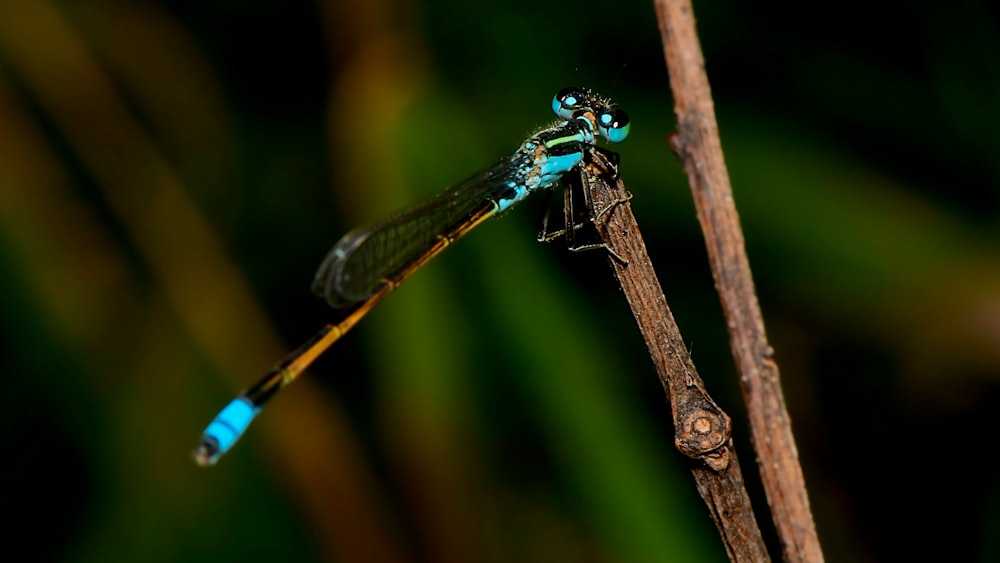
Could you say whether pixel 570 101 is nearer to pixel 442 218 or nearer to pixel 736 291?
pixel 442 218

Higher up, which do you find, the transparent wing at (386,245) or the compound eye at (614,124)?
the transparent wing at (386,245)

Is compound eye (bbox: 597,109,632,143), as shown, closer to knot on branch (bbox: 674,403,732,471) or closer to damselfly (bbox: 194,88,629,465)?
damselfly (bbox: 194,88,629,465)

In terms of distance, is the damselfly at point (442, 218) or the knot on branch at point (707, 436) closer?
the knot on branch at point (707, 436)

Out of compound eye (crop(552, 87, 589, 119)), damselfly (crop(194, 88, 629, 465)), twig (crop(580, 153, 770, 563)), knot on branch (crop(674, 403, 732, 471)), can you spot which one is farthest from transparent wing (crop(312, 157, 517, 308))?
knot on branch (crop(674, 403, 732, 471))

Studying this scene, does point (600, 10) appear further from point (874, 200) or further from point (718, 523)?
point (718, 523)

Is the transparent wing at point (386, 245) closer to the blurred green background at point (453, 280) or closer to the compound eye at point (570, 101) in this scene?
the blurred green background at point (453, 280)

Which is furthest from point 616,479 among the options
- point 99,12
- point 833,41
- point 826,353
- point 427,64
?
point 99,12

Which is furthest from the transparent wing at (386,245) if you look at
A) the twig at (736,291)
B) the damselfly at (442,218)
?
the twig at (736,291)
